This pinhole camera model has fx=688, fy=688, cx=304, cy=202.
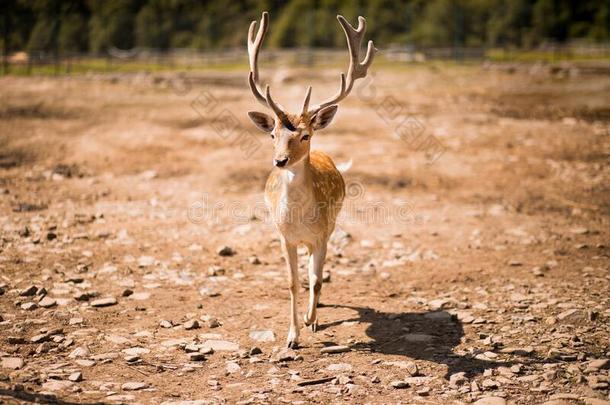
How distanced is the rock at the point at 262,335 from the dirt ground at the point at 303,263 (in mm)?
39

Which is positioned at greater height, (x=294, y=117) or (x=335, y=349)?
(x=294, y=117)

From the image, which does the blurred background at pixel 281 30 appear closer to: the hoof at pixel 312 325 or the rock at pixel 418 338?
the hoof at pixel 312 325

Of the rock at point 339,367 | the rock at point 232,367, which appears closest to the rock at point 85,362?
the rock at point 232,367

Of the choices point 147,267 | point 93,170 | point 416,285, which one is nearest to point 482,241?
point 416,285

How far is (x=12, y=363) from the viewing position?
213 inches

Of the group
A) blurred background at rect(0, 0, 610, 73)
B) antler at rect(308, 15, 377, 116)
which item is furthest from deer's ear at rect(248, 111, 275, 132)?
blurred background at rect(0, 0, 610, 73)

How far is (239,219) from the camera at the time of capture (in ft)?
31.3

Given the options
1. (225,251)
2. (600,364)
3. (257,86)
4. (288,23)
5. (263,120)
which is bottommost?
(225,251)

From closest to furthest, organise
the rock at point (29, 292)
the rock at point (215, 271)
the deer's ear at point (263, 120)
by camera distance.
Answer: the deer's ear at point (263, 120), the rock at point (29, 292), the rock at point (215, 271)

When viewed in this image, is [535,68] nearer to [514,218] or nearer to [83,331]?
[514,218]

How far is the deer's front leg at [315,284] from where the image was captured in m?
6.39

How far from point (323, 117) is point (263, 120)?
1.86ft

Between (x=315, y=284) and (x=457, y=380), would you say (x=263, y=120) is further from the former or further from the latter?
(x=457, y=380)

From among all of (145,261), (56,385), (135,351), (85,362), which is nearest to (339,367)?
(135,351)
